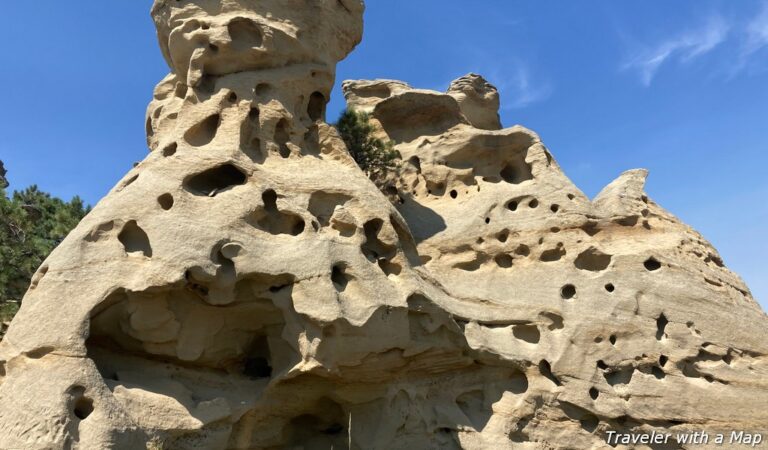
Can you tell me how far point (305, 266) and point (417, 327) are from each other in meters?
1.80

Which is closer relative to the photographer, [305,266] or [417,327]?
[305,266]

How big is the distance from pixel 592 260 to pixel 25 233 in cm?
1001

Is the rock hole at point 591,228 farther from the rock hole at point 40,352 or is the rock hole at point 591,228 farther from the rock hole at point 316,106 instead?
the rock hole at point 40,352

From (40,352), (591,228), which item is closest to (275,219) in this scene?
(40,352)

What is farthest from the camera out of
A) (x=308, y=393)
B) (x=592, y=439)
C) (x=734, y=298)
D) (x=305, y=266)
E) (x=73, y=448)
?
(x=734, y=298)

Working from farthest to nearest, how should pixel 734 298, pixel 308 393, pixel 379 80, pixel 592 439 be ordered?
pixel 379 80 → pixel 734 298 → pixel 592 439 → pixel 308 393

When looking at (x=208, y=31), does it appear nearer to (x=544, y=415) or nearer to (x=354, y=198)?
(x=354, y=198)

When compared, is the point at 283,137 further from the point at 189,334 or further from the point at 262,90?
the point at 189,334

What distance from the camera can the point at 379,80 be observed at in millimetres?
14062

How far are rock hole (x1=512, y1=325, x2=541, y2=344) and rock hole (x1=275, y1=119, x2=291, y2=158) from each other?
4377 mm

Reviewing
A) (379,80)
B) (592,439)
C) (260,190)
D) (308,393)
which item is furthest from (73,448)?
(379,80)

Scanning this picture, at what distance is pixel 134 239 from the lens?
25.7ft

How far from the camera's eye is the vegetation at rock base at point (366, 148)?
12.6 m

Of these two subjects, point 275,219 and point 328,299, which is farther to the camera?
point 275,219
